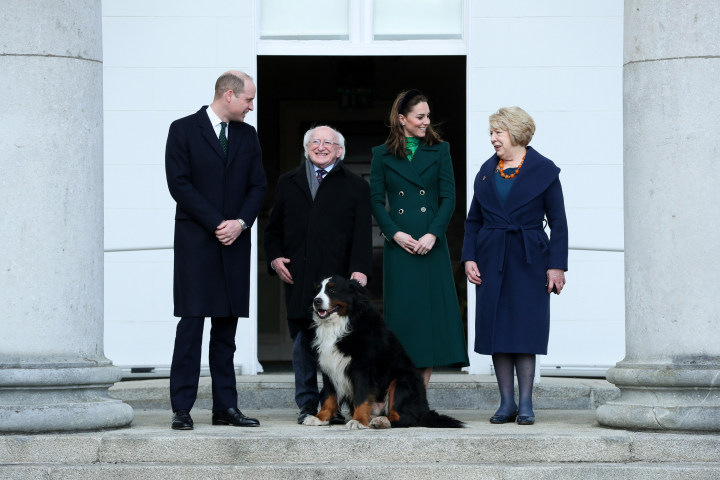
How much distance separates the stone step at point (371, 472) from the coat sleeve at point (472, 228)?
135cm

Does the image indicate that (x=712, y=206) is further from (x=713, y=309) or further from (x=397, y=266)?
(x=397, y=266)

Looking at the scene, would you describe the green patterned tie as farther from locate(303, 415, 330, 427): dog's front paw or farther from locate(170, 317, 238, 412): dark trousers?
locate(303, 415, 330, 427): dog's front paw

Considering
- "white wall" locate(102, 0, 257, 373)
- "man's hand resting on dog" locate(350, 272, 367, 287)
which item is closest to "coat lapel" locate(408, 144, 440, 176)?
"man's hand resting on dog" locate(350, 272, 367, 287)

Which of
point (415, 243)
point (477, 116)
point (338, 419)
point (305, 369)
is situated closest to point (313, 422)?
point (338, 419)

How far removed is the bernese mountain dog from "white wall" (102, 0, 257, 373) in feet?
7.71

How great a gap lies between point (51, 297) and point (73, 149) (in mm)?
733

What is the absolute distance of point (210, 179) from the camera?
4961 mm

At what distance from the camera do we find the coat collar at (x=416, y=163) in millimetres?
5535

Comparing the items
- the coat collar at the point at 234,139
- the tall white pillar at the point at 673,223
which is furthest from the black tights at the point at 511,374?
the coat collar at the point at 234,139

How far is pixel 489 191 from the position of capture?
5.24 meters

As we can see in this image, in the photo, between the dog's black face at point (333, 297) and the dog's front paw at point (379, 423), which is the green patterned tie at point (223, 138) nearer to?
the dog's black face at point (333, 297)

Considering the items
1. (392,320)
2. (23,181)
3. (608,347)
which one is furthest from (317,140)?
(608,347)

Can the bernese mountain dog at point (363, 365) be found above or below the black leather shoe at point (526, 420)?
above

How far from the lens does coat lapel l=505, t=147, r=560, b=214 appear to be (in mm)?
5129
